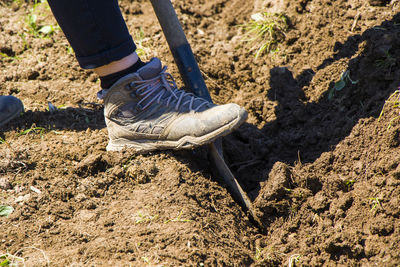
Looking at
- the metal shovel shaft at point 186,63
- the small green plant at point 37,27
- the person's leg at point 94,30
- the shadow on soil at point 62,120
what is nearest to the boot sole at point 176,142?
the metal shovel shaft at point 186,63

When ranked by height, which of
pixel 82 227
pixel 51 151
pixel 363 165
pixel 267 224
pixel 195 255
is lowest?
pixel 267 224

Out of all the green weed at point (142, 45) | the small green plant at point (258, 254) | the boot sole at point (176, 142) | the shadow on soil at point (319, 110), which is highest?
the green weed at point (142, 45)

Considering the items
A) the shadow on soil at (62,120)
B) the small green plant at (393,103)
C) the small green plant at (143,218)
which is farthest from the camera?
the shadow on soil at (62,120)

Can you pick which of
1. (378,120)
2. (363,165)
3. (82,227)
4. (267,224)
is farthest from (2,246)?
(378,120)

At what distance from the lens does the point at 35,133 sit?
2504mm

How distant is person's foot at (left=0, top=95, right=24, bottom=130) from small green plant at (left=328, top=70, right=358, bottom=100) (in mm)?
2120

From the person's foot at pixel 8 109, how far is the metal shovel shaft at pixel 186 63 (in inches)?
44.9

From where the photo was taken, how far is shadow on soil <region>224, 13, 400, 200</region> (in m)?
2.27

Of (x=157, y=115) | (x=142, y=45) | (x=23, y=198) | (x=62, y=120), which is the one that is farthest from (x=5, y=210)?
(x=142, y=45)

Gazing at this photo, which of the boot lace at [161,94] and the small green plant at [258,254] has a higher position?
the boot lace at [161,94]

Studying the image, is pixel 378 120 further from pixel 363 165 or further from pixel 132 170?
pixel 132 170

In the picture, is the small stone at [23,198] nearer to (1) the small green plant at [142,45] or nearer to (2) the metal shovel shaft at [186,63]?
(2) the metal shovel shaft at [186,63]

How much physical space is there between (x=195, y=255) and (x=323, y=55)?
70.3 inches

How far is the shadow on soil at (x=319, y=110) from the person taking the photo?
227 centimetres
